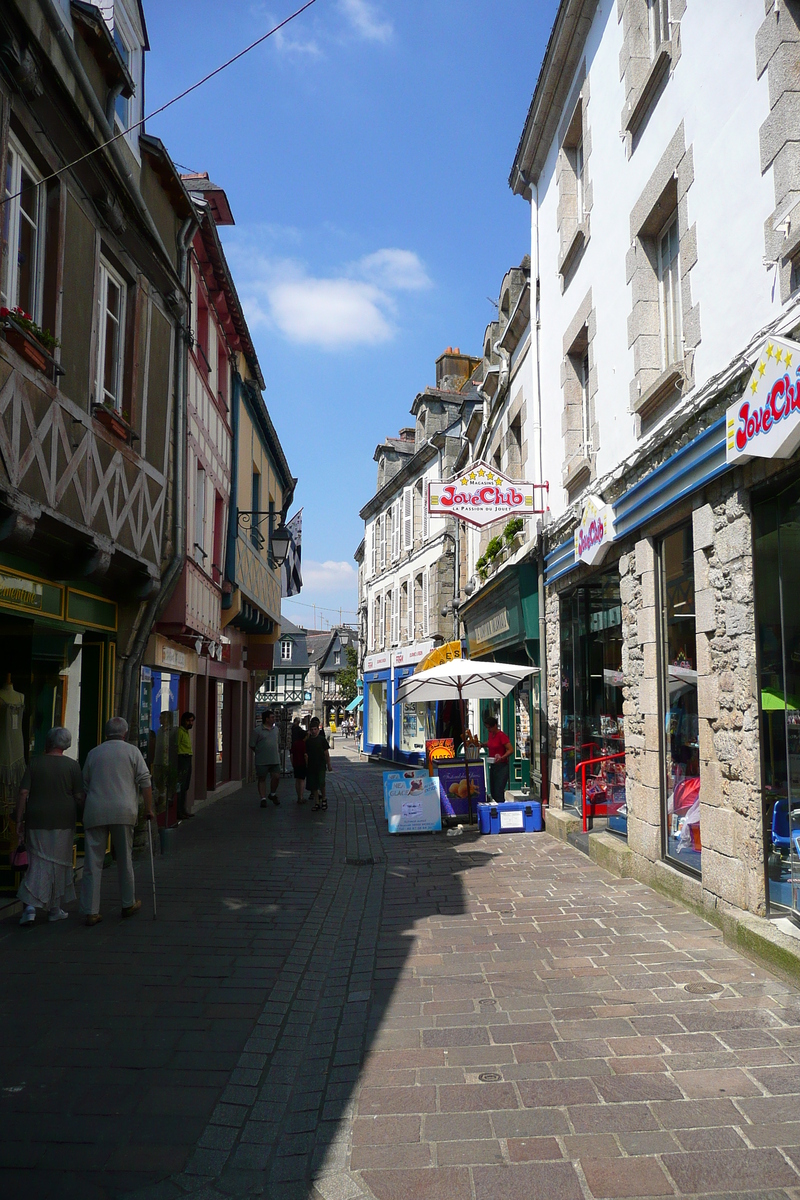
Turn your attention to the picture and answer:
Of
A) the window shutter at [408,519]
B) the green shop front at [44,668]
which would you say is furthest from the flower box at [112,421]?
the window shutter at [408,519]

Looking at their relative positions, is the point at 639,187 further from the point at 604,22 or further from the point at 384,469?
A: the point at 384,469

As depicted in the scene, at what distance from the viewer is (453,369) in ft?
105

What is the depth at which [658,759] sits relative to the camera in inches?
312

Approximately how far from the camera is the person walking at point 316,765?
50.9 ft

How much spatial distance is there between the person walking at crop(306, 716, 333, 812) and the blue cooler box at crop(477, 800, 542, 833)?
424 centimetres

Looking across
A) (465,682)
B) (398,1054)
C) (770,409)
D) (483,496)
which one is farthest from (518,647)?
(398,1054)

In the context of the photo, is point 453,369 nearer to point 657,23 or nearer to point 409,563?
point 409,563

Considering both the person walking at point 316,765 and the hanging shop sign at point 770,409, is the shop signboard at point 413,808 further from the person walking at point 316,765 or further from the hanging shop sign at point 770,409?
the hanging shop sign at point 770,409

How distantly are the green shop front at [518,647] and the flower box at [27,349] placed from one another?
776 cm

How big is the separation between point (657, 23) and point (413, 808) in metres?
9.11

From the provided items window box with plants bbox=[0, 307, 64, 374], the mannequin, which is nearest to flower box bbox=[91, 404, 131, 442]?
window box with plants bbox=[0, 307, 64, 374]

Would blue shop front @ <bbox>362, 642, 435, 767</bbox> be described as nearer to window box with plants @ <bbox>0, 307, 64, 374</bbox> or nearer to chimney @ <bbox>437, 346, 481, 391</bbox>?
chimney @ <bbox>437, 346, 481, 391</bbox>

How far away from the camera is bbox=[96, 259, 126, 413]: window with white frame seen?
8.83 m

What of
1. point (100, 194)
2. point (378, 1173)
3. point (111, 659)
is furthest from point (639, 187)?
point (378, 1173)
